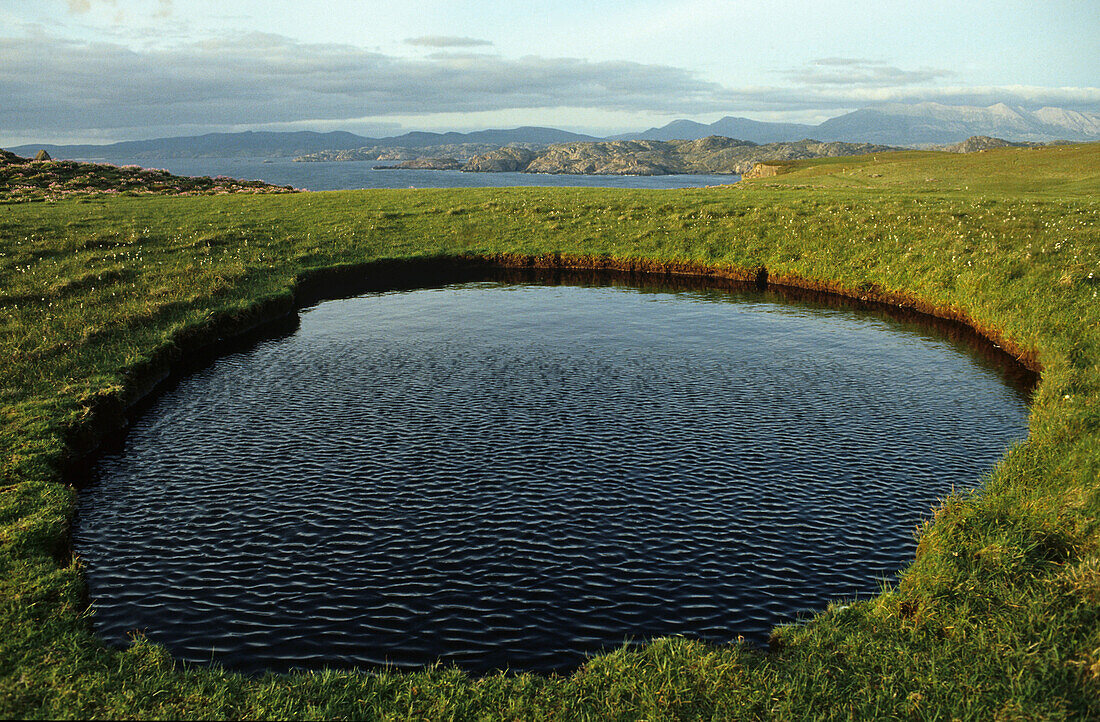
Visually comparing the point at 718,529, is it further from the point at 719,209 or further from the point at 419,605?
the point at 719,209

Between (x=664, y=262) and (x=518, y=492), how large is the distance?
1413 inches

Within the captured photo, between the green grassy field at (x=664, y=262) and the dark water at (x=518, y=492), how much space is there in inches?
43.2

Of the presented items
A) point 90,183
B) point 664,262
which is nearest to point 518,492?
point 664,262

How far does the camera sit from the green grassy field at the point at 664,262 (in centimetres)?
1017

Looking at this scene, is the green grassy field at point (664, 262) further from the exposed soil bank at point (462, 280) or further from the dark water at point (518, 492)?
the dark water at point (518, 492)

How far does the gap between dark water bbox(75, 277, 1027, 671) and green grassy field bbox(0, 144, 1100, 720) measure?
1.10 m

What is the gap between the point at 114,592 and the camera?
13828 millimetres

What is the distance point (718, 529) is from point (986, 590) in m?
5.39

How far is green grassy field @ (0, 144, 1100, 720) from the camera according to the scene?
400 inches

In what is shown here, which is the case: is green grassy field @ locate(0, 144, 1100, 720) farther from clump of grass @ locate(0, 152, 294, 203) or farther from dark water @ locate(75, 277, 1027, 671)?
clump of grass @ locate(0, 152, 294, 203)

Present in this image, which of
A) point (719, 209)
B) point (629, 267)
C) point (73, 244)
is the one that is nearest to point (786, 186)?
point (719, 209)

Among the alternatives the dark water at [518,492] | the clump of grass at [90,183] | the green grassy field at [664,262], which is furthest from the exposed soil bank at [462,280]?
the clump of grass at [90,183]

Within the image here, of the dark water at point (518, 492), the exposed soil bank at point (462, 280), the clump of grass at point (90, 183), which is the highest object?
the clump of grass at point (90, 183)

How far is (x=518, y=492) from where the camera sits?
57.7 feet
